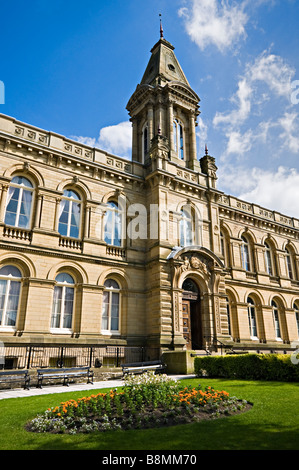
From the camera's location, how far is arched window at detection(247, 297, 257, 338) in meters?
27.0

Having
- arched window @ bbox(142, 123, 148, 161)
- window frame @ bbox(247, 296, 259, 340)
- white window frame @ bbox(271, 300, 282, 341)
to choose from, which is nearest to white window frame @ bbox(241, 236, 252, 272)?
window frame @ bbox(247, 296, 259, 340)

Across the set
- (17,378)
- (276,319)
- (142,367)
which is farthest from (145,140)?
(17,378)

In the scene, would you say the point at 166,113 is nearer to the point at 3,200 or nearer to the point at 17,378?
the point at 3,200

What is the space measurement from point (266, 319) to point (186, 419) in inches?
868

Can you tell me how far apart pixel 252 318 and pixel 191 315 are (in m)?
7.12

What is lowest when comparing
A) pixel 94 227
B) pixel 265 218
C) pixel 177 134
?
pixel 94 227

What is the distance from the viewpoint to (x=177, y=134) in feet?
91.9

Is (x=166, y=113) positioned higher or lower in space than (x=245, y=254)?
→ higher

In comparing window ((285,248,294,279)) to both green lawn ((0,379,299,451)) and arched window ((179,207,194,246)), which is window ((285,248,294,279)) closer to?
arched window ((179,207,194,246))

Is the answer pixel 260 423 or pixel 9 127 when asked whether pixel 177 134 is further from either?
pixel 260 423

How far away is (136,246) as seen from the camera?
73.8ft

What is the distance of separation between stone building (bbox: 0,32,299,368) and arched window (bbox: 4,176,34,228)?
55mm

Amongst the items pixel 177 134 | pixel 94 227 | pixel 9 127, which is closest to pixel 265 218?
pixel 177 134
